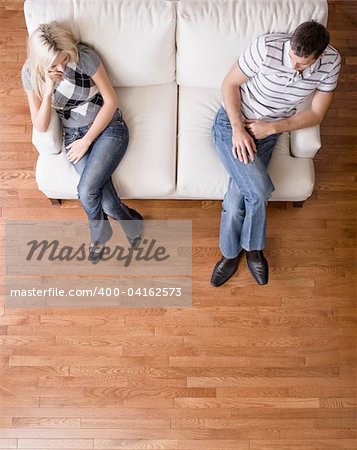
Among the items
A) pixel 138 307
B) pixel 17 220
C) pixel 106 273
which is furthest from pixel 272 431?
pixel 17 220

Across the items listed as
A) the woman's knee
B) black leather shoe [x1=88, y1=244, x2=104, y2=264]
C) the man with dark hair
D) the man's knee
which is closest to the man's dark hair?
the man with dark hair

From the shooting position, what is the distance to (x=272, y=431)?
229cm

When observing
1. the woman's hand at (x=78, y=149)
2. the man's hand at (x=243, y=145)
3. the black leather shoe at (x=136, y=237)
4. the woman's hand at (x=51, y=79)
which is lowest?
the black leather shoe at (x=136, y=237)

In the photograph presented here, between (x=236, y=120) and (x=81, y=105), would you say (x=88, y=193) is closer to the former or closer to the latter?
(x=81, y=105)

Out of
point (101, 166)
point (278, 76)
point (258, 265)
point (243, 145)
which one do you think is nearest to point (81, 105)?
point (101, 166)

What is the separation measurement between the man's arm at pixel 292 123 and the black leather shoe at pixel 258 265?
1.74ft

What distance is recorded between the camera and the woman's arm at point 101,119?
2084mm

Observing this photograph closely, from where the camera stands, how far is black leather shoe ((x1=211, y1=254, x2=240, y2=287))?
239 cm

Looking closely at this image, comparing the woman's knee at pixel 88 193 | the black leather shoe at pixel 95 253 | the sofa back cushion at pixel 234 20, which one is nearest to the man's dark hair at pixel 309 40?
the sofa back cushion at pixel 234 20

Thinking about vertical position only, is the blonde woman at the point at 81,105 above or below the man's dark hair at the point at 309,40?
below

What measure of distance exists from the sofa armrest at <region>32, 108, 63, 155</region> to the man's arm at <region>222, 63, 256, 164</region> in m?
0.68

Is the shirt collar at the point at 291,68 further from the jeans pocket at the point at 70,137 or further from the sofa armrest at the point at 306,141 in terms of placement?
the jeans pocket at the point at 70,137

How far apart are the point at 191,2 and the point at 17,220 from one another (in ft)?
4.09

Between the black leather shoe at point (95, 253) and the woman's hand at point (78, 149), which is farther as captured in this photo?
the black leather shoe at point (95, 253)
